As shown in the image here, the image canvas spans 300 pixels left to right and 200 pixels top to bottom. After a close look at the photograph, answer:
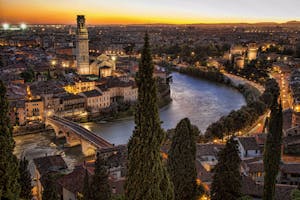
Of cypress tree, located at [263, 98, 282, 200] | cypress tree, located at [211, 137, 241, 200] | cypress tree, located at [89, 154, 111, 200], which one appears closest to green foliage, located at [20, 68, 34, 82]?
cypress tree, located at [89, 154, 111, 200]

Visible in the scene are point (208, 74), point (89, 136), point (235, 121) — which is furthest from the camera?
point (208, 74)

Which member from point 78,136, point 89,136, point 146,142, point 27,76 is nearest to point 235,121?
point 89,136

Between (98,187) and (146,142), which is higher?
(146,142)

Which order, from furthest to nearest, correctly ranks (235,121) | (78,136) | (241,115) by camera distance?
(241,115) < (235,121) < (78,136)

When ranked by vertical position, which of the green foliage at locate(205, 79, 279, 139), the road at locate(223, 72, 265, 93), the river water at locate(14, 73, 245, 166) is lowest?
the river water at locate(14, 73, 245, 166)

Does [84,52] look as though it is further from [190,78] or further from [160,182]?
[160,182]

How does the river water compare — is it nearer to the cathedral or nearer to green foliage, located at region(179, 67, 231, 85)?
green foliage, located at region(179, 67, 231, 85)

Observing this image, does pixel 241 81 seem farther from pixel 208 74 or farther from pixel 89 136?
pixel 89 136
